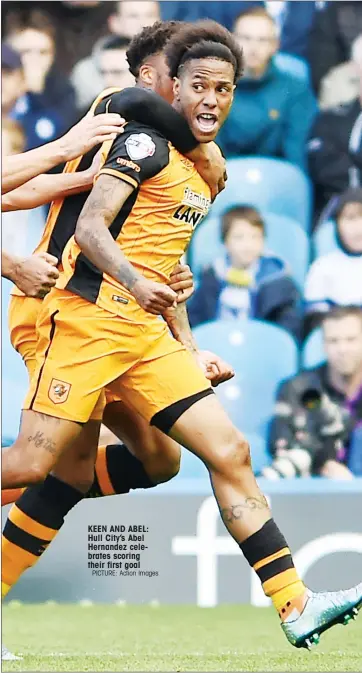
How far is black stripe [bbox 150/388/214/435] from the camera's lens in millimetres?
4738

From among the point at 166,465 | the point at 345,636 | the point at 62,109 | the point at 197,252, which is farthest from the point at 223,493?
the point at 62,109

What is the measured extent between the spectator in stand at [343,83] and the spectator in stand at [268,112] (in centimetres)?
10

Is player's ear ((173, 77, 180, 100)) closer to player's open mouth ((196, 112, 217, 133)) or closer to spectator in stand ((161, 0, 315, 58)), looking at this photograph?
player's open mouth ((196, 112, 217, 133))

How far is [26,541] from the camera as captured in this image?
17.1ft

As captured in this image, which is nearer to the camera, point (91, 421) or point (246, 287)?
point (91, 421)

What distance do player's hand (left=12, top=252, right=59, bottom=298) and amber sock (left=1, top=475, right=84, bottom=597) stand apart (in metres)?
0.93

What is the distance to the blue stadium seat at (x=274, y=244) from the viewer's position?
8.34 metres

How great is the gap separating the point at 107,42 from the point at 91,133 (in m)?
3.95

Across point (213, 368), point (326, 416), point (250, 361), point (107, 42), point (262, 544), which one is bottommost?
point (326, 416)

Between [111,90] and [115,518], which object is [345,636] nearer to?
[115,518]

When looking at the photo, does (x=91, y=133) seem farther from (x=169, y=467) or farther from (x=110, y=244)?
(x=169, y=467)

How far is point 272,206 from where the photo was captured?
27.9 ft

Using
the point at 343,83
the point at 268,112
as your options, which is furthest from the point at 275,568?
the point at 343,83

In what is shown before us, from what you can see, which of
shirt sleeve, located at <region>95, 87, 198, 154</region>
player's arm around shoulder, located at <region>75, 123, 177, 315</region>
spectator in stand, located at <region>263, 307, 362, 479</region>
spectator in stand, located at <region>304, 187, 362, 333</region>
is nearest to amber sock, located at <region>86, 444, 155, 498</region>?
player's arm around shoulder, located at <region>75, 123, 177, 315</region>
